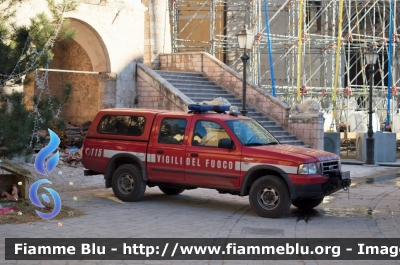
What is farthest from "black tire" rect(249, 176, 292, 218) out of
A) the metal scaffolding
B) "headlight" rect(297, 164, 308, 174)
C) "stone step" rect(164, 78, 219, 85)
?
the metal scaffolding

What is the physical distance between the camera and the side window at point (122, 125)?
1230 cm

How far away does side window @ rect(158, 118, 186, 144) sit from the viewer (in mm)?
11805

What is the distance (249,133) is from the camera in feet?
38.2

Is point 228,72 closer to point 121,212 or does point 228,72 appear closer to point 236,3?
point 236,3

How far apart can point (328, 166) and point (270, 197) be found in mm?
1130

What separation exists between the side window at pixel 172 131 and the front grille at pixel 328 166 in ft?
8.14

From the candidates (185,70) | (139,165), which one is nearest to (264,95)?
(185,70)

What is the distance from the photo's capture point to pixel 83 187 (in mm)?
14250

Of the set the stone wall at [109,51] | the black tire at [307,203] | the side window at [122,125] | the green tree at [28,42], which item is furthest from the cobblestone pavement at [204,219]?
the stone wall at [109,51]

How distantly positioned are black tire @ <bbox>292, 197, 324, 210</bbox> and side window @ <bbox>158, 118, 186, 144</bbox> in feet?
7.53

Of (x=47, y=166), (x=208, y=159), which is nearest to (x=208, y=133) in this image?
(x=208, y=159)

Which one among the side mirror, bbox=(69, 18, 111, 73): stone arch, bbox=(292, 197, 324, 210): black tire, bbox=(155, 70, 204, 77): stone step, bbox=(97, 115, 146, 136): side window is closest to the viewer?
the side mirror

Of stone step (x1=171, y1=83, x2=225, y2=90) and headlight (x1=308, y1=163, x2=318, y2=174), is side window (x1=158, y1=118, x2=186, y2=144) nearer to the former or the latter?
headlight (x1=308, y1=163, x2=318, y2=174)

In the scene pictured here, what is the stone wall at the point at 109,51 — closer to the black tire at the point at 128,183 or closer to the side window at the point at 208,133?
the black tire at the point at 128,183
